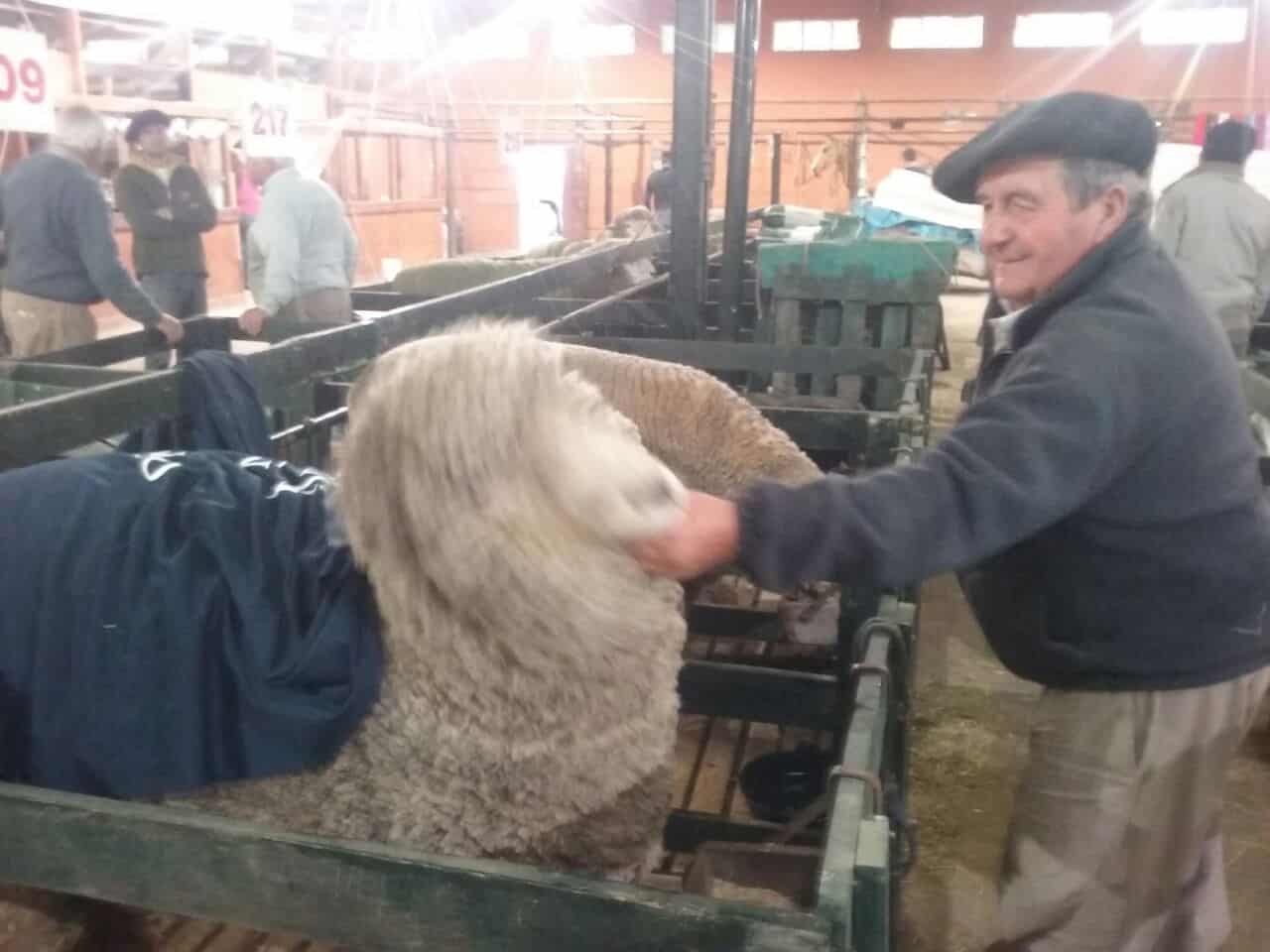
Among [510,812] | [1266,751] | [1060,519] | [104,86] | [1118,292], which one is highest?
[104,86]

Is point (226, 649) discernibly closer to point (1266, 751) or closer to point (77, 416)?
point (77, 416)

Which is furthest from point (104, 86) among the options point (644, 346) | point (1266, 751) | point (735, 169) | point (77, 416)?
point (1266, 751)

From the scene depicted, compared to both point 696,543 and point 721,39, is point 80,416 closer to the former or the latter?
point 696,543

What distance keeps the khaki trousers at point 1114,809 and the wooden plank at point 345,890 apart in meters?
0.92

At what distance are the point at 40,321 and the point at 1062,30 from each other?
19.8 metres

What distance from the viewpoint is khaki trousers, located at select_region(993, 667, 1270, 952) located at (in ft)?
5.65

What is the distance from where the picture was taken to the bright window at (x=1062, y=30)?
2042 centimetres

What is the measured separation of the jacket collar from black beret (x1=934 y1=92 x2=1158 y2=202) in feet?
0.31

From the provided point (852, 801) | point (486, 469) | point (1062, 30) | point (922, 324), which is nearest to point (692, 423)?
point (486, 469)

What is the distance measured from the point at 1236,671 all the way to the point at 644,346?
2319 mm

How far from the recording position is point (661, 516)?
127cm

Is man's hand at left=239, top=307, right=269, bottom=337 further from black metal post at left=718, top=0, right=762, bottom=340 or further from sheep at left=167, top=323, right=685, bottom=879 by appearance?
sheep at left=167, top=323, right=685, bottom=879

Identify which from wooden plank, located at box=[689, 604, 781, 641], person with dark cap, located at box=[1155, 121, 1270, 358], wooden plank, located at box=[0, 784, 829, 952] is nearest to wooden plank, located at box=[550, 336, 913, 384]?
wooden plank, located at box=[689, 604, 781, 641]

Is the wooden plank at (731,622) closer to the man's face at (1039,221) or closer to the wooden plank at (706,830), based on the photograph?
the wooden plank at (706,830)
